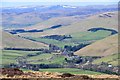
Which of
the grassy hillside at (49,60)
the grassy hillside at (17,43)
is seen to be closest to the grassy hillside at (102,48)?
the grassy hillside at (49,60)

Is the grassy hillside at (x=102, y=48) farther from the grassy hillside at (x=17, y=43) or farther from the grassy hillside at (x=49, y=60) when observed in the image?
the grassy hillside at (x=17, y=43)

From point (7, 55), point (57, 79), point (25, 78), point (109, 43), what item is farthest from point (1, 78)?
point (109, 43)

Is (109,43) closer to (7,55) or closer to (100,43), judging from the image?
(100,43)

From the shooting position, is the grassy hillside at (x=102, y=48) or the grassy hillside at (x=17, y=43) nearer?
the grassy hillside at (x=102, y=48)

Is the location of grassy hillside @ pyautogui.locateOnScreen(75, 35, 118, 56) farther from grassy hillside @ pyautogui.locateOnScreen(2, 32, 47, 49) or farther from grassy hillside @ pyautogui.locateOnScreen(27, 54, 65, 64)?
grassy hillside @ pyautogui.locateOnScreen(2, 32, 47, 49)

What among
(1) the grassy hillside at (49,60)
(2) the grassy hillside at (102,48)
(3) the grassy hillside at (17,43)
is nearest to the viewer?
(1) the grassy hillside at (49,60)

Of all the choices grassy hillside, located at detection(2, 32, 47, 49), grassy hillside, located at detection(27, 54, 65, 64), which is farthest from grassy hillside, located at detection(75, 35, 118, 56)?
grassy hillside, located at detection(2, 32, 47, 49)

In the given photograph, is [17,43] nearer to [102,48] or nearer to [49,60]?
[102,48]

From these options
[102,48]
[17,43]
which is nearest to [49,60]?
[102,48]
